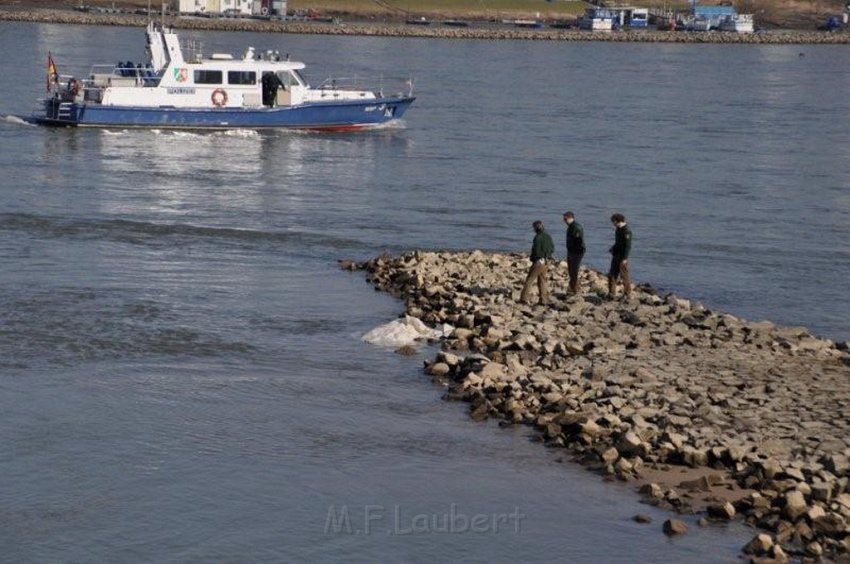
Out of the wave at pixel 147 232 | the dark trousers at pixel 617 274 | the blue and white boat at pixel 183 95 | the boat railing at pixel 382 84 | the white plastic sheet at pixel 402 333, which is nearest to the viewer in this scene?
the white plastic sheet at pixel 402 333

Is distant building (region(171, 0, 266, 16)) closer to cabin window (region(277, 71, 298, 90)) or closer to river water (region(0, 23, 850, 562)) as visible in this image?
river water (region(0, 23, 850, 562))

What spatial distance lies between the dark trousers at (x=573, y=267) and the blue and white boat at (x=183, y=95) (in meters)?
30.1

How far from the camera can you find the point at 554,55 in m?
119

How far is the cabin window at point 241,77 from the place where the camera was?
184 feet

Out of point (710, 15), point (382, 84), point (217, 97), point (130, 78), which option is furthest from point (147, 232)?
point (710, 15)

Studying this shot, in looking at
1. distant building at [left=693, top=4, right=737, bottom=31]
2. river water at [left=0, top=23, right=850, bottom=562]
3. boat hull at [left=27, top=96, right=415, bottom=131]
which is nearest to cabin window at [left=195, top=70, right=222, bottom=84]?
boat hull at [left=27, top=96, right=415, bottom=131]

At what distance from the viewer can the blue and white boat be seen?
183 ft

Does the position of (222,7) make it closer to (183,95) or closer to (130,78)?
(130,78)

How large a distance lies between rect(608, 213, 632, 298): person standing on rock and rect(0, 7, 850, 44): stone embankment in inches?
4298

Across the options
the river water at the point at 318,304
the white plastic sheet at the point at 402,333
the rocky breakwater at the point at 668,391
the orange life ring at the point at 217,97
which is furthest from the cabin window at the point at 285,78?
the white plastic sheet at the point at 402,333

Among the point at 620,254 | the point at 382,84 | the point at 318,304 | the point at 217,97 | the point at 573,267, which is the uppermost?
the point at 217,97

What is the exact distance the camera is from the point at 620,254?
1043 inches

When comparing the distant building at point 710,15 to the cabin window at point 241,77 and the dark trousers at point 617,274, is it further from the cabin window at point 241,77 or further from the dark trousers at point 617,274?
the dark trousers at point 617,274

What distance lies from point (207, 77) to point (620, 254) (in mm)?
32226
